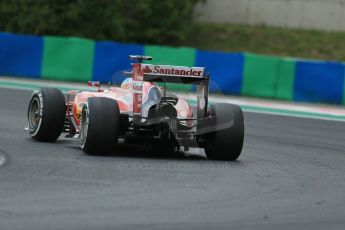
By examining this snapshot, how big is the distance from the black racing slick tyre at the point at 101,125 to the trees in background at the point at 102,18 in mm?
16784

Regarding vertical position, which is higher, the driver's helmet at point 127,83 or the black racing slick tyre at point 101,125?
the driver's helmet at point 127,83

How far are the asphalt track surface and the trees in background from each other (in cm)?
1463

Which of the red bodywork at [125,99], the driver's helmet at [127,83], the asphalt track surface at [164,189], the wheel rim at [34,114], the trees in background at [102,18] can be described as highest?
the trees in background at [102,18]

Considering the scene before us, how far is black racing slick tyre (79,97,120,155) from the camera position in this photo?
9852 millimetres

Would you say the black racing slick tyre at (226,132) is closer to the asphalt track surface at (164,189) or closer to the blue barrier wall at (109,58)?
the asphalt track surface at (164,189)

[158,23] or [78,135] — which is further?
[158,23]

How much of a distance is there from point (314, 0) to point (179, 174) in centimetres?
2213

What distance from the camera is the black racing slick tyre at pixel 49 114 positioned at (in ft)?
36.5

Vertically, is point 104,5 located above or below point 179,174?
above

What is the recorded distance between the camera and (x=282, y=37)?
1140 inches

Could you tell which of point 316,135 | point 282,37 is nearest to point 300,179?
point 316,135

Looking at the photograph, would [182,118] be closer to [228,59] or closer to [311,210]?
[311,210]

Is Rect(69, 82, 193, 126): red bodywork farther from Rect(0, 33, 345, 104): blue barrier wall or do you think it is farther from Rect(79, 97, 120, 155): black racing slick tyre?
Rect(0, 33, 345, 104): blue barrier wall

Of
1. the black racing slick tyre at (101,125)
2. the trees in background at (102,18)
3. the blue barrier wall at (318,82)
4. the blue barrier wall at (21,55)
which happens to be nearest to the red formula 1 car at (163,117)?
the black racing slick tyre at (101,125)
